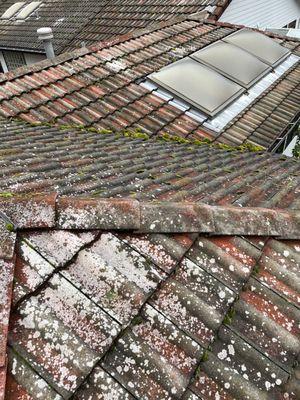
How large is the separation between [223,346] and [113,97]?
5419 millimetres

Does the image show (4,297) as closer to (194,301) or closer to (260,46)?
(194,301)

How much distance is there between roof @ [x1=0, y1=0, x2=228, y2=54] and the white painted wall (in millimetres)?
1633

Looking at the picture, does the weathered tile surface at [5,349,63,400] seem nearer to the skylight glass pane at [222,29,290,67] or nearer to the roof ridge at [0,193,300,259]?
the roof ridge at [0,193,300,259]

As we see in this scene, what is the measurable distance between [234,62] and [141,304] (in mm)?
7474

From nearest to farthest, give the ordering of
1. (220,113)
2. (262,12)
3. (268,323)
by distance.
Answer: (268,323) → (220,113) → (262,12)

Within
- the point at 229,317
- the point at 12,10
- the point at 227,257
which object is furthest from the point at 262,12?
the point at 229,317

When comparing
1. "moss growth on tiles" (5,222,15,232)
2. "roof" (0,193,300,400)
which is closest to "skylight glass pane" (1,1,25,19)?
"roof" (0,193,300,400)

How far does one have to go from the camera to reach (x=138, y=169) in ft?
13.9

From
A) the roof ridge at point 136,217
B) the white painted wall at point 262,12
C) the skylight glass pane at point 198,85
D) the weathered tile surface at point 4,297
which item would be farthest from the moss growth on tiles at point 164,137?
the white painted wall at point 262,12

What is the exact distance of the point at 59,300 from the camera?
2125mm

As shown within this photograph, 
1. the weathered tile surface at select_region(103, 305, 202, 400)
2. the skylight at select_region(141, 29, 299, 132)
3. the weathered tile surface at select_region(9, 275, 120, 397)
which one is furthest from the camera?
the skylight at select_region(141, 29, 299, 132)

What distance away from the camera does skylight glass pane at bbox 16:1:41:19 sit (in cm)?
1561

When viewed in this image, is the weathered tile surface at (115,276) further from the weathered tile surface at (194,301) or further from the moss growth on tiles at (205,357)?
the moss growth on tiles at (205,357)

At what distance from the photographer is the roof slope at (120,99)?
6.36 meters
